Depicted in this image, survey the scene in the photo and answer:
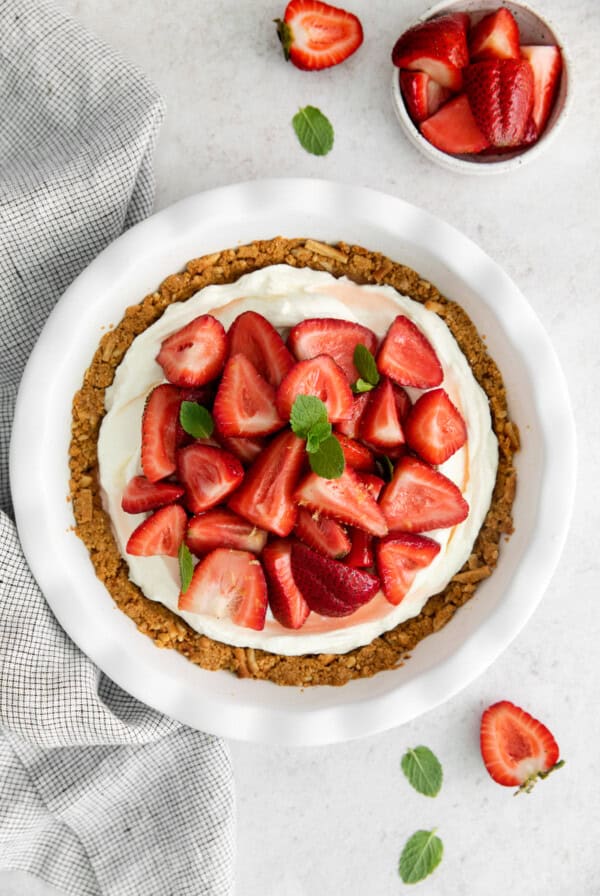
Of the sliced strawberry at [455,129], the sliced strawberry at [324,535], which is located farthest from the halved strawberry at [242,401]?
the sliced strawberry at [455,129]

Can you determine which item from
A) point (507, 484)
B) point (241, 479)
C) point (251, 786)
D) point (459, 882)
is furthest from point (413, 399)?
point (459, 882)

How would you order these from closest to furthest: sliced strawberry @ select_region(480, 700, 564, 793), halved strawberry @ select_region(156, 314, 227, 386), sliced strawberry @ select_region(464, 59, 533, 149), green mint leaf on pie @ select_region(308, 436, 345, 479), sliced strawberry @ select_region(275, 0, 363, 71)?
green mint leaf on pie @ select_region(308, 436, 345, 479), halved strawberry @ select_region(156, 314, 227, 386), sliced strawberry @ select_region(464, 59, 533, 149), sliced strawberry @ select_region(275, 0, 363, 71), sliced strawberry @ select_region(480, 700, 564, 793)

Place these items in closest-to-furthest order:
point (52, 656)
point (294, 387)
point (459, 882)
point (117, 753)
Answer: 1. point (294, 387)
2. point (52, 656)
3. point (117, 753)
4. point (459, 882)

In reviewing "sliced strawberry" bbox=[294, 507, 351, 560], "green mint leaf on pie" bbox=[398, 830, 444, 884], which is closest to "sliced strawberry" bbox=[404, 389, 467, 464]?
"sliced strawberry" bbox=[294, 507, 351, 560]

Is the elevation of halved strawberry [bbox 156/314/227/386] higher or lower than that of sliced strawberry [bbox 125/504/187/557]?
higher

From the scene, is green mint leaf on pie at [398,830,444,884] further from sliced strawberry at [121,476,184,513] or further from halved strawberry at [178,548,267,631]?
sliced strawberry at [121,476,184,513]

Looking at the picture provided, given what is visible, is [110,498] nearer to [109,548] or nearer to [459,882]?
[109,548]

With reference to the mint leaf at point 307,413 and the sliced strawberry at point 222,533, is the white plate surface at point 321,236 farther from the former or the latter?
the mint leaf at point 307,413
